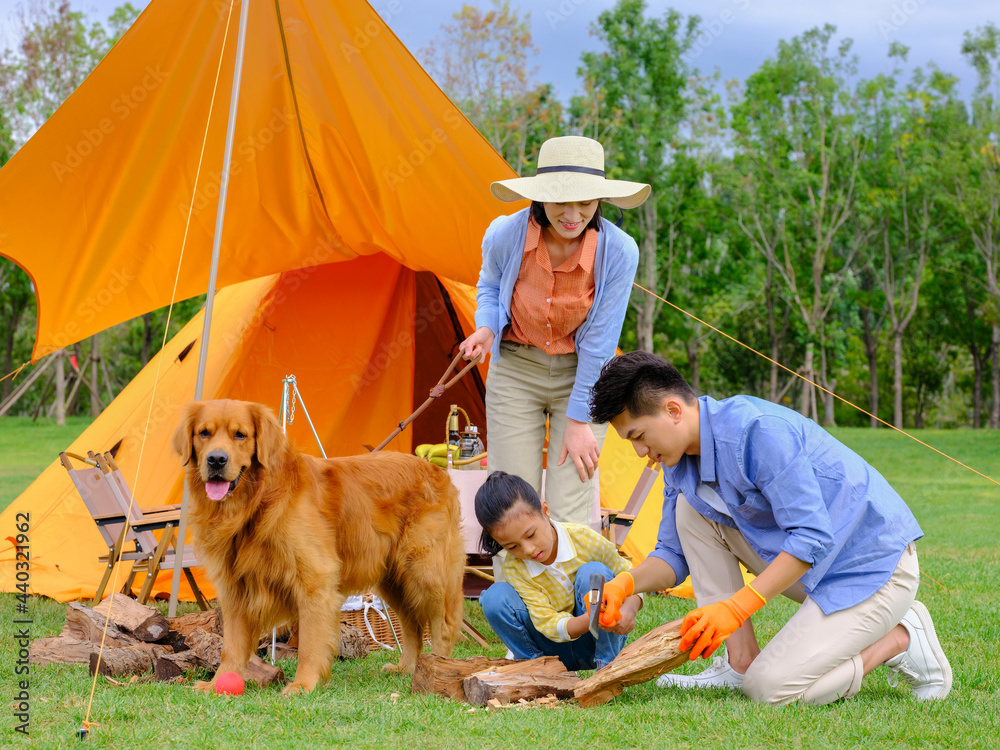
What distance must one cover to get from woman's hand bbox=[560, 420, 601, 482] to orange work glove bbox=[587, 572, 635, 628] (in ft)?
1.92

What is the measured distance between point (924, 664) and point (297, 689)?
1.95 m

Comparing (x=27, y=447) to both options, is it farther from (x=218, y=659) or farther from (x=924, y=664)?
(x=924, y=664)

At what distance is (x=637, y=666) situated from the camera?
8.80 feet

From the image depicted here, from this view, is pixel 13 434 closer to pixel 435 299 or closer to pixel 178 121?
pixel 435 299

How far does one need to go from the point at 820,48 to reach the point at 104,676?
80.7 ft

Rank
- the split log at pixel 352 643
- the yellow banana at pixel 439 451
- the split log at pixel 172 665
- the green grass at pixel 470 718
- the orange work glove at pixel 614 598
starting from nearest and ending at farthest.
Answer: the green grass at pixel 470 718 → the orange work glove at pixel 614 598 → the split log at pixel 172 665 → the split log at pixel 352 643 → the yellow banana at pixel 439 451

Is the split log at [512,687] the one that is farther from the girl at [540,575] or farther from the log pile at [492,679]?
the girl at [540,575]

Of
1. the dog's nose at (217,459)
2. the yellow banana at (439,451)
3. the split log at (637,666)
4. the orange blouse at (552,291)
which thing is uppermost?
the orange blouse at (552,291)

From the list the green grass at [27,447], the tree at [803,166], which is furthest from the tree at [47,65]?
the tree at [803,166]

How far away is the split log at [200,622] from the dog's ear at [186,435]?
2.58 feet

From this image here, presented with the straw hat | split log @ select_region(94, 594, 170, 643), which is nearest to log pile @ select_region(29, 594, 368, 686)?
split log @ select_region(94, 594, 170, 643)

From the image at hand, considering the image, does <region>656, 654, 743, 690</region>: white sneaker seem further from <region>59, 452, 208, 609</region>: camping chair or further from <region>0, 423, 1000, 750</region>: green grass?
<region>59, 452, 208, 609</region>: camping chair

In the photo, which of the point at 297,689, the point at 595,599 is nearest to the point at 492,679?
the point at 595,599

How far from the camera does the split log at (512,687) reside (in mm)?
2799
